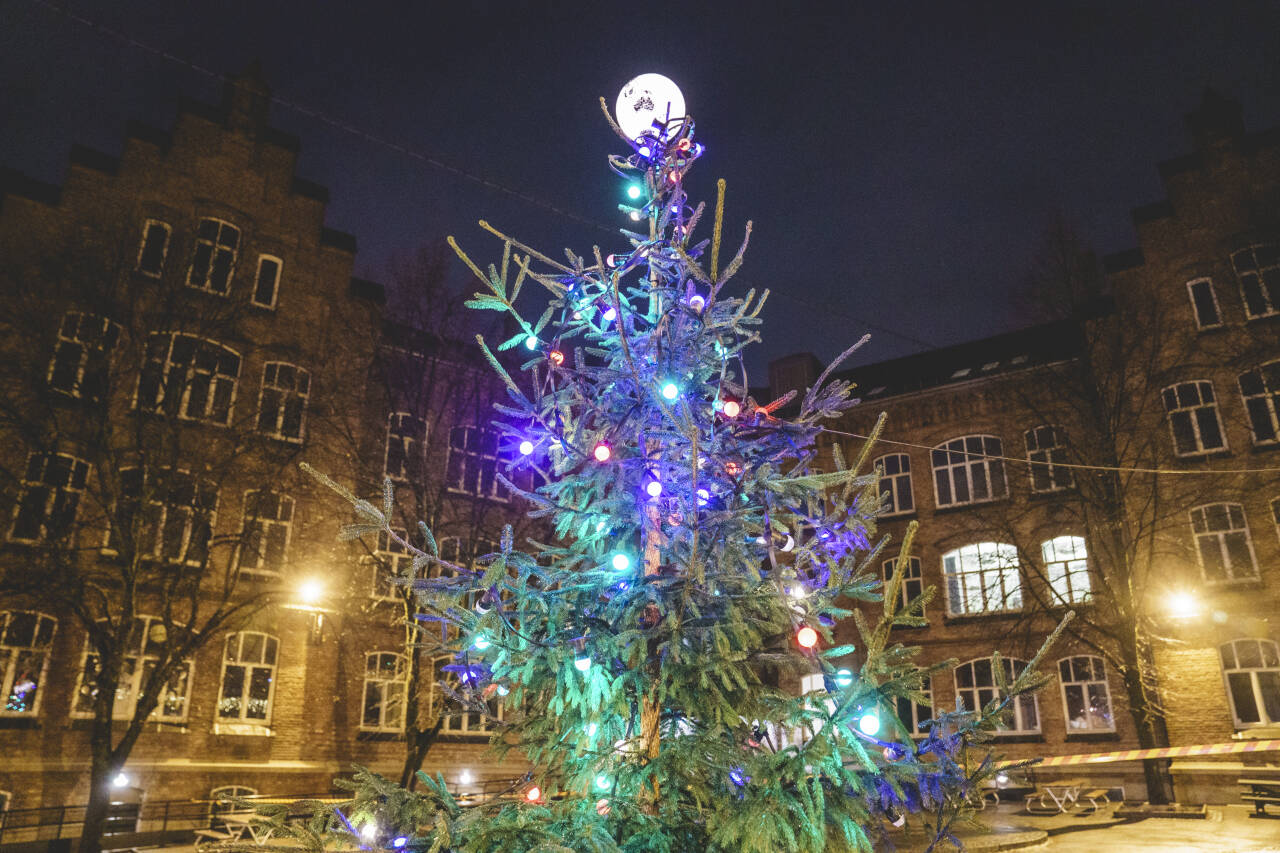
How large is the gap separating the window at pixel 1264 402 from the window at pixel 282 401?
2357 cm

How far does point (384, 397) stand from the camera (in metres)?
21.1

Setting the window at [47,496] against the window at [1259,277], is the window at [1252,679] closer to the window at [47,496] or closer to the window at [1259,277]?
the window at [1259,277]

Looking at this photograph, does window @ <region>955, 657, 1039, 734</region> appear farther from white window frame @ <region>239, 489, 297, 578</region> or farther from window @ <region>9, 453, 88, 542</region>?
window @ <region>9, 453, 88, 542</region>

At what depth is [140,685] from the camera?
1712 centimetres

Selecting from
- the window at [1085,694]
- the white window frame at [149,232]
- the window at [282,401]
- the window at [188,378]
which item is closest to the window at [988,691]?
the window at [1085,694]

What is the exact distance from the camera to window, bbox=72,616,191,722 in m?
16.3

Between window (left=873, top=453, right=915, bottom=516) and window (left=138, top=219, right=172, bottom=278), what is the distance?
882 inches

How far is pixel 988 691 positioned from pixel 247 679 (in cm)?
2074

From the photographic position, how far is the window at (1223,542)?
20391 millimetres

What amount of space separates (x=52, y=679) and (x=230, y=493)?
5010mm

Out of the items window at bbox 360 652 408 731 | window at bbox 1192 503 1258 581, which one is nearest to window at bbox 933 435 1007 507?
window at bbox 1192 503 1258 581

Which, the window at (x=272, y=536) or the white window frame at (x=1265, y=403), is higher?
the white window frame at (x=1265, y=403)

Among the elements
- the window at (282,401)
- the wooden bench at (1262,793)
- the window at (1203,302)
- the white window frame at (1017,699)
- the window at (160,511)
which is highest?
the window at (1203,302)

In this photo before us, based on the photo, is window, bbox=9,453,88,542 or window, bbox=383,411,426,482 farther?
window, bbox=383,411,426,482
